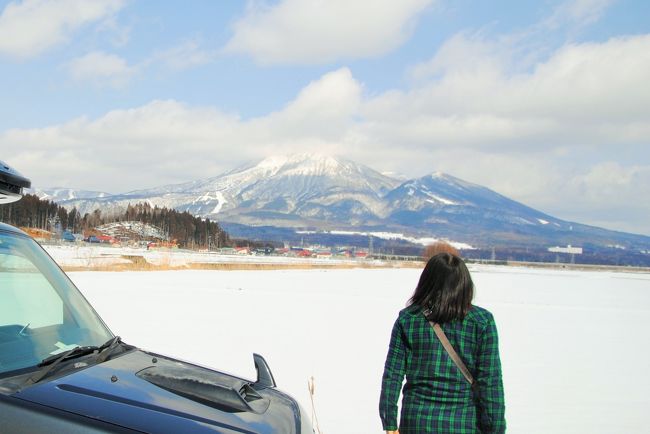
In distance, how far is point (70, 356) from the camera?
217 centimetres

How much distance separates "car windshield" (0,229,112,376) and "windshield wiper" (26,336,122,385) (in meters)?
0.15

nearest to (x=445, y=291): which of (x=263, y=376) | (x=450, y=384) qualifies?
(x=450, y=384)

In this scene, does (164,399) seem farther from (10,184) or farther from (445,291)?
(445,291)

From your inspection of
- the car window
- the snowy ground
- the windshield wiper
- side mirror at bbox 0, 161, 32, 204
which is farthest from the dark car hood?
the snowy ground

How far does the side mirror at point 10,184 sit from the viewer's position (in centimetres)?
238

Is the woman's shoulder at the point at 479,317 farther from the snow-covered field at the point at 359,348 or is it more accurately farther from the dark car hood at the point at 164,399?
the snow-covered field at the point at 359,348

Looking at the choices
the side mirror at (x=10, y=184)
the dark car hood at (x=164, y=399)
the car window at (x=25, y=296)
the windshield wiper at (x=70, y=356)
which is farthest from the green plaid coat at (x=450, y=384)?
the side mirror at (x=10, y=184)

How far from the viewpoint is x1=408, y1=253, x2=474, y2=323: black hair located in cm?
323

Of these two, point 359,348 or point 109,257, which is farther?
point 109,257

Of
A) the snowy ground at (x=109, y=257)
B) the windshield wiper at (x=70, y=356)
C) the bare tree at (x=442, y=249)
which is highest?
the bare tree at (x=442, y=249)

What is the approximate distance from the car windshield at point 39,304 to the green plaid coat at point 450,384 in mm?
1598

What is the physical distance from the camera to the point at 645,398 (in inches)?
320

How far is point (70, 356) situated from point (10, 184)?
78cm

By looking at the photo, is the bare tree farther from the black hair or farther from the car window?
the car window
